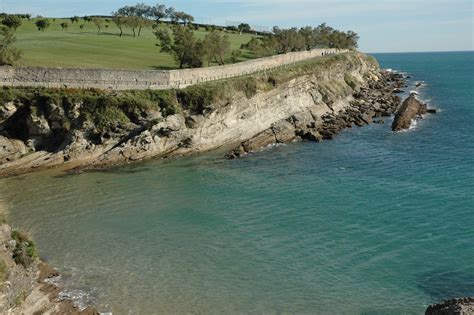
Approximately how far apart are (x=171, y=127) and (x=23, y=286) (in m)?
27.0

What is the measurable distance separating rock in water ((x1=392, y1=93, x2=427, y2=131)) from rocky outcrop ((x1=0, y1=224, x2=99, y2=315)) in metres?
42.2

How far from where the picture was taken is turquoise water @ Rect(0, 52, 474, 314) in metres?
20.4

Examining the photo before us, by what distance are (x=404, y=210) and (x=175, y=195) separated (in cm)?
1423

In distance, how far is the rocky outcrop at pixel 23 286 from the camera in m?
16.8

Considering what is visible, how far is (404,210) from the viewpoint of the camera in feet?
96.9

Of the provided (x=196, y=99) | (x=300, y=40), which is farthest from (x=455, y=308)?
(x=300, y=40)

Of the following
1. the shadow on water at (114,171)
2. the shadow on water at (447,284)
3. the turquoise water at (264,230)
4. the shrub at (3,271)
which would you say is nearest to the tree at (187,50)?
the turquoise water at (264,230)

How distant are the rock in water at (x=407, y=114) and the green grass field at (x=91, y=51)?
76.2ft

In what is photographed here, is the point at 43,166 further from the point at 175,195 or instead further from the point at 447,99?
the point at 447,99

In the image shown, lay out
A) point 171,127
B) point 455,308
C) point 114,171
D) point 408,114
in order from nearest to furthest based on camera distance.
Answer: point 455,308, point 114,171, point 171,127, point 408,114

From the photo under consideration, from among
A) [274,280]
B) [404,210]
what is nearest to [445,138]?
[404,210]

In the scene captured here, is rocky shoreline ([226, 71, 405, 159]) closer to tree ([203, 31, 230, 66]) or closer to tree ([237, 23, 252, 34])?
tree ([203, 31, 230, 66])

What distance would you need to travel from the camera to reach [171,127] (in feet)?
145

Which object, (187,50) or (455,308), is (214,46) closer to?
(187,50)
